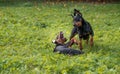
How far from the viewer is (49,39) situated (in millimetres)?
17094

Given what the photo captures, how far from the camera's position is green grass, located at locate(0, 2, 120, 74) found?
461 inches

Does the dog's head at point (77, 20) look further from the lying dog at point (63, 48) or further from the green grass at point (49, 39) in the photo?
the green grass at point (49, 39)

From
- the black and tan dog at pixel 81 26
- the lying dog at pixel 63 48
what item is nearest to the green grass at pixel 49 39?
the lying dog at pixel 63 48

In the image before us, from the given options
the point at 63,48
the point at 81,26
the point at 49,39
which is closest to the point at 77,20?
the point at 81,26

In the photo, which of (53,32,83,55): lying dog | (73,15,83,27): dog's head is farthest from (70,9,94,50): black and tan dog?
(53,32,83,55): lying dog

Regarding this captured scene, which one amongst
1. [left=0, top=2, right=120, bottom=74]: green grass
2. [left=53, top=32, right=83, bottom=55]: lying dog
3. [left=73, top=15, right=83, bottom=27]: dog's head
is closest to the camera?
[left=0, top=2, right=120, bottom=74]: green grass

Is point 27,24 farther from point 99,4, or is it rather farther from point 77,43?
point 99,4

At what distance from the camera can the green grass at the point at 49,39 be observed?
11703mm

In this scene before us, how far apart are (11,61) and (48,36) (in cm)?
566

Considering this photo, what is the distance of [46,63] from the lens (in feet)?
39.4

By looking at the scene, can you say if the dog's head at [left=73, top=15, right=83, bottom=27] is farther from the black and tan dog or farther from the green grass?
the green grass

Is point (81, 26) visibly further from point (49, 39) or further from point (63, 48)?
point (49, 39)

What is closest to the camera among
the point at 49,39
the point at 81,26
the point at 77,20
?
the point at 77,20

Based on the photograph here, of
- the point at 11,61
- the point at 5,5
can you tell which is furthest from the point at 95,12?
the point at 11,61
